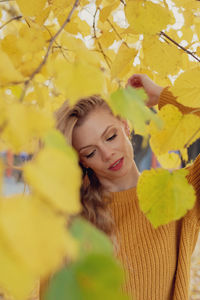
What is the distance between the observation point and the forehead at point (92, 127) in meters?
0.99

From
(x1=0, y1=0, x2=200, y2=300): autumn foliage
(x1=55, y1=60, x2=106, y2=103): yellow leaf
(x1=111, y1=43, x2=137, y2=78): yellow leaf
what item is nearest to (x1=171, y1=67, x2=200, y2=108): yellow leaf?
(x1=0, y1=0, x2=200, y2=300): autumn foliage

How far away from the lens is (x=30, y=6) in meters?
0.57

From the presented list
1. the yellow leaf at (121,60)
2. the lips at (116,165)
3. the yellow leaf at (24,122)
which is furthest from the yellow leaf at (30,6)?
the lips at (116,165)

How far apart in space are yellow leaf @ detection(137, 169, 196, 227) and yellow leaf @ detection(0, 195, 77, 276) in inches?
10.5

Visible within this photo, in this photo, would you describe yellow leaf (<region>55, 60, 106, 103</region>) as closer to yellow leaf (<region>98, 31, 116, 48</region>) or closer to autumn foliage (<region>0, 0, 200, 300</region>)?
autumn foliage (<region>0, 0, 200, 300</region>)

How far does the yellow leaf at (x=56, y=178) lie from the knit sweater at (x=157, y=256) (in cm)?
95

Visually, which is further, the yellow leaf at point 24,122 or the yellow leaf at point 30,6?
the yellow leaf at point 30,6

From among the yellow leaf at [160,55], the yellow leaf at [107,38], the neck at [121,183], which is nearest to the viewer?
the yellow leaf at [160,55]

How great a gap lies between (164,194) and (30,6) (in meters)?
0.42

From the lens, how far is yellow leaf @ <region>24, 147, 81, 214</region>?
19cm

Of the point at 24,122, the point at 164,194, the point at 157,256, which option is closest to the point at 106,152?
the point at 157,256

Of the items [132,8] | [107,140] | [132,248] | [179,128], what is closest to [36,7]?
[132,8]

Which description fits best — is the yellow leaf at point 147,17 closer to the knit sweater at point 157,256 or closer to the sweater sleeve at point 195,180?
the sweater sleeve at point 195,180

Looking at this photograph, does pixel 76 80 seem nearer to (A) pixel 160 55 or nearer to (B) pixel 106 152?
(A) pixel 160 55
